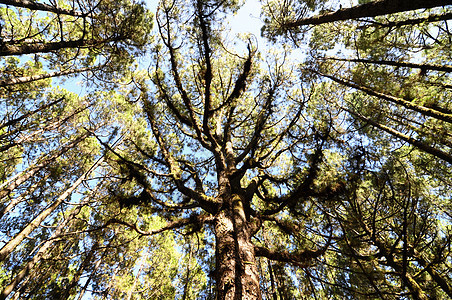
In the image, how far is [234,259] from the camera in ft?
9.89

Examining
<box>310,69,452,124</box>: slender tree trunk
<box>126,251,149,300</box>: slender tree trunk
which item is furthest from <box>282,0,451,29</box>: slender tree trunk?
<box>126,251,149,300</box>: slender tree trunk

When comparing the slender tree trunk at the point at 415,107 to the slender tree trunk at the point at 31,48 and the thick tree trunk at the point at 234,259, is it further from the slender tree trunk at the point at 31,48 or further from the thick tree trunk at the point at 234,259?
the slender tree trunk at the point at 31,48

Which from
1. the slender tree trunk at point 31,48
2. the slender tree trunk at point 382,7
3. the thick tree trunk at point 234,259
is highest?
the slender tree trunk at point 31,48

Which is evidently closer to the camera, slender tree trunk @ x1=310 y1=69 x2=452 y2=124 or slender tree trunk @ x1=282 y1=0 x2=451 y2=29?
slender tree trunk @ x1=282 y1=0 x2=451 y2=29

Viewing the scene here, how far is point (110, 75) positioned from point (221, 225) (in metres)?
7.86

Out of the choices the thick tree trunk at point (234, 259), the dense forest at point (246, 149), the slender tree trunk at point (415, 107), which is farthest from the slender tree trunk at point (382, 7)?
the thick tree trunk at point (234, 259)

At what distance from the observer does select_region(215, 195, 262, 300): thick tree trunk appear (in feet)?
8.63

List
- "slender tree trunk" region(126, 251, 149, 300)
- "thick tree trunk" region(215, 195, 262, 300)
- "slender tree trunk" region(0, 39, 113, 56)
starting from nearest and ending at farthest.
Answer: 1. "thick tree trunk" region(215, 195, 262, 300)
2. "slender tree trunk" region(0, 39, 113, 56)
3. "slender tree trunk" region(126, 251, 149, 300)

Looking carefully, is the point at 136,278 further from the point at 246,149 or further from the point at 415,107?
the point at 415,107

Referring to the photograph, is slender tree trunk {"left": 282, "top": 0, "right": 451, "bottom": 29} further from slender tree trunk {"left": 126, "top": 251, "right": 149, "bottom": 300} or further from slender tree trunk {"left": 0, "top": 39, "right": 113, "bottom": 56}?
slender tree trunk {"left": 126, "top": 251, "right": 149, "bottom": 300}

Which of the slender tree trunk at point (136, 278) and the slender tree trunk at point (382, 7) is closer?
the slender tree trunk at point (382, 7)

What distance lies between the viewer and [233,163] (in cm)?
552

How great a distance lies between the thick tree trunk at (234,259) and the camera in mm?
2631

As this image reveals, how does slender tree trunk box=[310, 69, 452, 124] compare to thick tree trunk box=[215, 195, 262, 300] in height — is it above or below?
above
